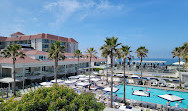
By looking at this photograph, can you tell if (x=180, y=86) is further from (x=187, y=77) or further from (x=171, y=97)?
(x=171, y=97)

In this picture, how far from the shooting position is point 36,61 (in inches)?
1158

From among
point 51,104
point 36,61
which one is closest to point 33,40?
point 36,61

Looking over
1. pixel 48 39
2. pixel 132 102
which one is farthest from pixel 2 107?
pixel 48 39

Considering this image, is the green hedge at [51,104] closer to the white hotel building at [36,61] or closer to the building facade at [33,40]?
the white hotel building at [36,61]

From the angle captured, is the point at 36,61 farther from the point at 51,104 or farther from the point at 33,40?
the point at 33,40

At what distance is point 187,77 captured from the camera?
28.9 meters

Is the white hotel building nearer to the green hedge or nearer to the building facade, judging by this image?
the building facade

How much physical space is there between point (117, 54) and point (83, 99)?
10.9 meters

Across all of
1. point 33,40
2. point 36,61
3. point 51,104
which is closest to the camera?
point 51,104

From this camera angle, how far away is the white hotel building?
2669 centimetres

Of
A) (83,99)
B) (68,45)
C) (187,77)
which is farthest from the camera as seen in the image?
(68,45)

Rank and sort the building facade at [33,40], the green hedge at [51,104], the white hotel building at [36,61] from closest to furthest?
the green hedge at [51,104], the white hotel building at [36,61], the building facade at [33,40]

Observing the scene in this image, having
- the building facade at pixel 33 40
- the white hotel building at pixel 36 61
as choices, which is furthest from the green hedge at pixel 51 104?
the building facade at pixel 33 40

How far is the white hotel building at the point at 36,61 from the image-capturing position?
87.6 ft
